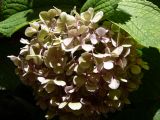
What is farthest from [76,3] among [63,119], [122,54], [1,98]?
[1,98]

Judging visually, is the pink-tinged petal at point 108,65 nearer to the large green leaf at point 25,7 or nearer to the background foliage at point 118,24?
the background foliage at point 118,24

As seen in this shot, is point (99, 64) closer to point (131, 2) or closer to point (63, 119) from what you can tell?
point (63, 119)

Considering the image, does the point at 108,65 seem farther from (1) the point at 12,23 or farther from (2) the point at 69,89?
(1) the point at 12,23

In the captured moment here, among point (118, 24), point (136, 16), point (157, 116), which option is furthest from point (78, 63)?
point (157, 116)

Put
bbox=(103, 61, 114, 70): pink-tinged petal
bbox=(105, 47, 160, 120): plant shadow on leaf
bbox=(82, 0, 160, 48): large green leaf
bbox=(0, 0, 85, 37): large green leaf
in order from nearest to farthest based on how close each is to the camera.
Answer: bbox=(103, 61, 114, 70): pink-tinged petal < bbox=(82, 0, 160, 48): large green leaf < bbox=(0, 0, 85, 37): large green leaf < bbox=(105, 47, 160, 120): plant shadow on leaf

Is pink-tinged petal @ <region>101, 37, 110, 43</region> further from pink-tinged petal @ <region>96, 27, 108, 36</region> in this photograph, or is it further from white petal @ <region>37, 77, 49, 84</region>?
white petal @ <region>37, 77, 49, 84</region>

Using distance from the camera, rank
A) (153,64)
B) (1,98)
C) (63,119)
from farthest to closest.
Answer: (1,98)
(153,64)
(63,119)

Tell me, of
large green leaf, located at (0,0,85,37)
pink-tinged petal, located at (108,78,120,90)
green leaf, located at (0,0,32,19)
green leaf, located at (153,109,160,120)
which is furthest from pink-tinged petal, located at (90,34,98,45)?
green leaf, located at (153,109,160,120)
